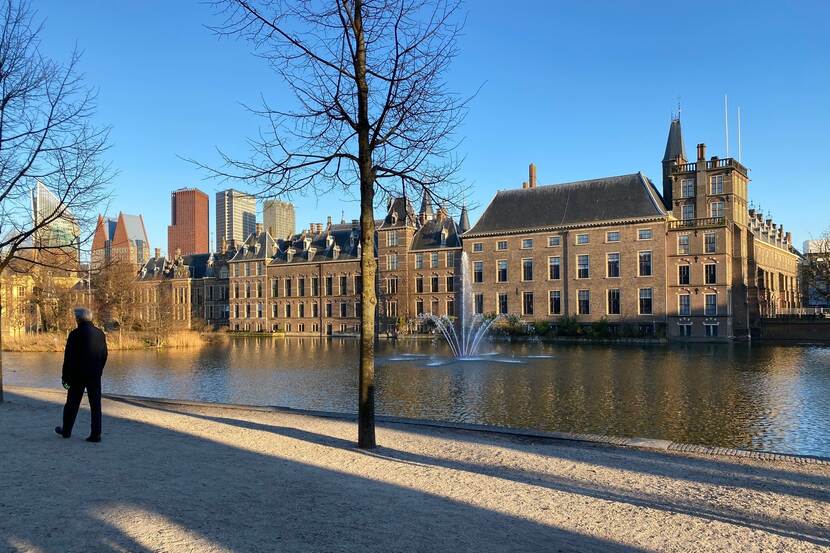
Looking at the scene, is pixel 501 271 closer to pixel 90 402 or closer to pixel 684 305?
pixel 684 305

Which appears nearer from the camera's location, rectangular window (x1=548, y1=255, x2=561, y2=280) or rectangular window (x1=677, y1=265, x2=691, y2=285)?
rectangular window (x1=677, y1=265, x2=691, y2=285)

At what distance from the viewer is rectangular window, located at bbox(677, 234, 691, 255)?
47656mm

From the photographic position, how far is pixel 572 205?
51938 mm

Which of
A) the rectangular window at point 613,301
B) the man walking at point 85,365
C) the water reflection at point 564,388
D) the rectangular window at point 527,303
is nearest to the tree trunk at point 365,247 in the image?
the man walking at point 85,365

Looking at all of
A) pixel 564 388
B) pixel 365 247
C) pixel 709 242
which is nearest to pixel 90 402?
pixel 365 247

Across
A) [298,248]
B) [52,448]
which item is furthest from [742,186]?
[52,448]

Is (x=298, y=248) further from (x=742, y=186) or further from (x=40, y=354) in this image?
(x=742, y=186)

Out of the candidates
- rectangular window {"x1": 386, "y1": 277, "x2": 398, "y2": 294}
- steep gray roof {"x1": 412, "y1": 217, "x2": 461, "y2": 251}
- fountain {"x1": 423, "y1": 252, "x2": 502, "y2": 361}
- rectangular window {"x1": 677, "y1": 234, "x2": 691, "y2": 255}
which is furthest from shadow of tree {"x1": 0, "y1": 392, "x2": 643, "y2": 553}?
rectangular window {"x1": 386, "y1": 277, "x2": 398, "y2": 294}

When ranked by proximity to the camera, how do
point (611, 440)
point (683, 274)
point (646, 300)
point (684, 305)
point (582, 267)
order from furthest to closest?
point (582, 267) → point (646, 300) → point (683, 274) → point (684, 305) → point (611, 440)

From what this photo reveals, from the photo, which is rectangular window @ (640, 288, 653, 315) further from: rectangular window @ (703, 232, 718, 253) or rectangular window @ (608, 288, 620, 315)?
rectangular window @ (703, 232, 718, 253)

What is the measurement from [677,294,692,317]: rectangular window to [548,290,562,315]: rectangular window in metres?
9.47

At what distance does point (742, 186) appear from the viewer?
50531mm

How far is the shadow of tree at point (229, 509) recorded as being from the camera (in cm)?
452

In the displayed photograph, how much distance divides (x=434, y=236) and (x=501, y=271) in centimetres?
860
